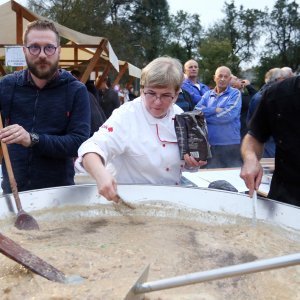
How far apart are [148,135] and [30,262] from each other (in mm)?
740

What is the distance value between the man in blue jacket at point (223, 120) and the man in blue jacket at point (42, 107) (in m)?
2.49

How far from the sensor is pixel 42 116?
1816mm

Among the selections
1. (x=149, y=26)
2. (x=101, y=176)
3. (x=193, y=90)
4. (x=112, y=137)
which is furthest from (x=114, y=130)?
(x=149, y=26)

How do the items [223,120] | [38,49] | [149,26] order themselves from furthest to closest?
[149,26]
[223,120]
[38,49]

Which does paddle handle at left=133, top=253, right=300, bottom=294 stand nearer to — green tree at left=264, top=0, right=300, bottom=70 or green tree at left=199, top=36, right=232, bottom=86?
green tree at left=199, top=36, right=232, bottom=86

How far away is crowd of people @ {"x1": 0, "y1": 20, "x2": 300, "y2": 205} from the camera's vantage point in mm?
1574

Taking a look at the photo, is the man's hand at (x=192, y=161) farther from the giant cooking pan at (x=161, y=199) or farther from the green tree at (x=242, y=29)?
the green tree at (x=242, y=29)

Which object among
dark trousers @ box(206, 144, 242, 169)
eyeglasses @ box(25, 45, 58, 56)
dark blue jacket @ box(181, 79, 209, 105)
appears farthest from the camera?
dark blue jacket @ box(181, 79, 209, 105)

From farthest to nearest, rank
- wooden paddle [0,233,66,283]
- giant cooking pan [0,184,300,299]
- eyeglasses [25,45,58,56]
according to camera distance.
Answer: eyeglasses [25,45,58,56], giant cooking pan [0,184,300,299], wooden paddle [0,233,66,283]

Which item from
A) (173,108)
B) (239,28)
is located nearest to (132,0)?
(239,28)

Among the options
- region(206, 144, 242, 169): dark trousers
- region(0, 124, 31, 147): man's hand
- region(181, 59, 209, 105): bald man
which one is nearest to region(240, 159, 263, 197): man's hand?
region(0, 124, 31, 147): man's hand

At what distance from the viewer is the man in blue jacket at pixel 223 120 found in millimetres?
4230

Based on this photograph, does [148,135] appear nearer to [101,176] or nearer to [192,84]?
[101,176]

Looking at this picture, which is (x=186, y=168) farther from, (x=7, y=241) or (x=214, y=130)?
(x=214, y=130)
